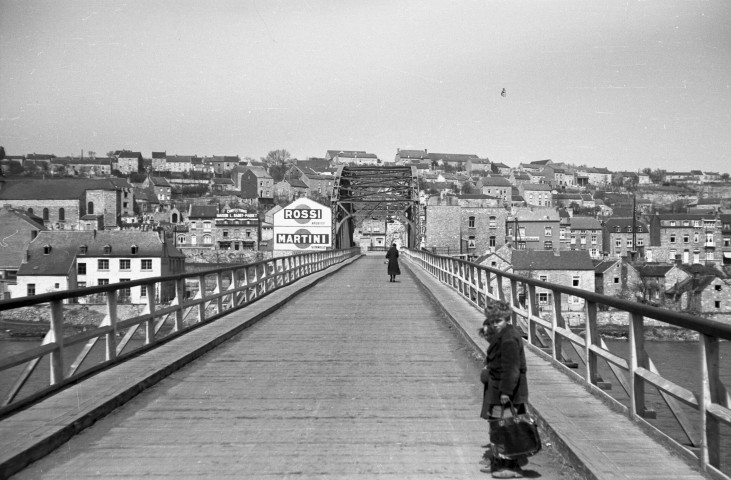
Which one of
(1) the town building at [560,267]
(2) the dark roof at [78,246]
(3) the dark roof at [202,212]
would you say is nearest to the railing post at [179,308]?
(1) the town building at [560,267]

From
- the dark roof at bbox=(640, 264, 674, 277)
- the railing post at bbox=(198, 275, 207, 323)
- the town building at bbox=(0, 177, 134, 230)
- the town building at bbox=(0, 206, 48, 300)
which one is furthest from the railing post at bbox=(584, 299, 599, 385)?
the town building at bbox=(0, 177, 134, 230)

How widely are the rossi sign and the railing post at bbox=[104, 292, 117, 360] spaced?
67012mm

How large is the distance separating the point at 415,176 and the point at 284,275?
5738 cm

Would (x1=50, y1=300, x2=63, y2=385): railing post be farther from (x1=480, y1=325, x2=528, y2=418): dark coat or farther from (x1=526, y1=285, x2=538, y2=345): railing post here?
(x1=526, y1=285, x2=538, y2=345): railing post

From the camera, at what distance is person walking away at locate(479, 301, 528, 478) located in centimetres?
539

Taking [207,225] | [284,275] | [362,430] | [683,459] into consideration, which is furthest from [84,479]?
[207,225]

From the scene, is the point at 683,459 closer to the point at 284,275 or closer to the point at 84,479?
the point at 84,479

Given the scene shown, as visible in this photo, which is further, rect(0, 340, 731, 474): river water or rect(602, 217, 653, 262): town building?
rect(602, 217, 653, 262): town building

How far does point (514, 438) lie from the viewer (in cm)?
530

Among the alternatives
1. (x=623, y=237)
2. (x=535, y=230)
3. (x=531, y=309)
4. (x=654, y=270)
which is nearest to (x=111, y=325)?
(x=531, y=309)

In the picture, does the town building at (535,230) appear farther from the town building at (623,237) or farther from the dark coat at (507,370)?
the dark coat at (507,370)

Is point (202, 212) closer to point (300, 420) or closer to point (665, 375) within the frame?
point (665, 375)

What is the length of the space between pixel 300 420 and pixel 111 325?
3137mm

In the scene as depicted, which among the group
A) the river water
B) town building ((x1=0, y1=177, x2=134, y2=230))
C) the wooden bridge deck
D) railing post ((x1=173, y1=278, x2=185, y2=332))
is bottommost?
the river water
